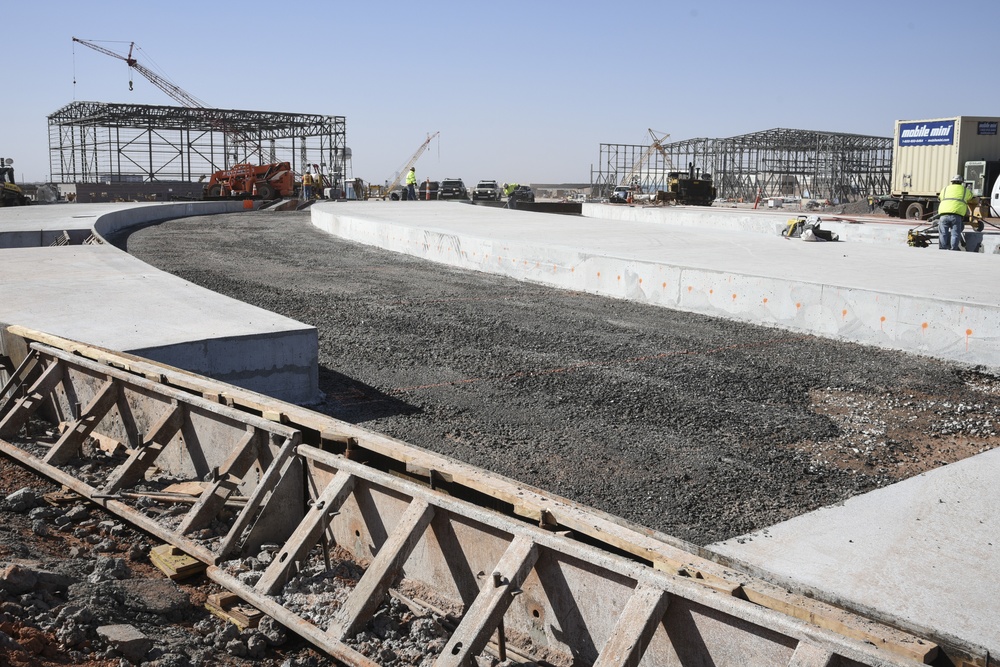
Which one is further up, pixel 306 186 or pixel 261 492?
pixel 306 186

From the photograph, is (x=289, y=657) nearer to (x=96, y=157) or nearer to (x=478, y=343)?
A: (x=478, y=343)

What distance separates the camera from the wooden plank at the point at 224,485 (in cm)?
467

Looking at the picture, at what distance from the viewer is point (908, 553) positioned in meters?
4.18

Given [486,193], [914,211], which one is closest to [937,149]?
[914,211]

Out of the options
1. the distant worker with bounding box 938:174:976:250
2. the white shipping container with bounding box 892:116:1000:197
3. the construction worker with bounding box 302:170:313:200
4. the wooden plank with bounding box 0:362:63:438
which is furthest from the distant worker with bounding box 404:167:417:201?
the wooden plank with bounding box 0:362:63:438

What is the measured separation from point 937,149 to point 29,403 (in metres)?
31.5

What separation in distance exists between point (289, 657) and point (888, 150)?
6738 cm

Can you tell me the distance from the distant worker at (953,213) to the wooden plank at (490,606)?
51.1ft

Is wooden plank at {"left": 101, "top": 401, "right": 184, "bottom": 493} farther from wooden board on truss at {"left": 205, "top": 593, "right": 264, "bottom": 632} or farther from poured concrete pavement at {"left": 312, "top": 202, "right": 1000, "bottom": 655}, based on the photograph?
poured concrete pavement at {"left": 312, "top": 202, "right": 1000, "bottom": 655}

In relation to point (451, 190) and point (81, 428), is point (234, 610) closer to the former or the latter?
point (81, 428)

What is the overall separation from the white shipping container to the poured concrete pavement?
801cm

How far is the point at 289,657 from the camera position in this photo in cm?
370

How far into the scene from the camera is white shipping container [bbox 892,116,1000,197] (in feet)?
98.1

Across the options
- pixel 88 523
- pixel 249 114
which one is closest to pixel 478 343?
pixel 88 523
